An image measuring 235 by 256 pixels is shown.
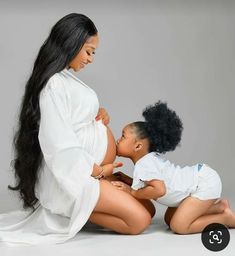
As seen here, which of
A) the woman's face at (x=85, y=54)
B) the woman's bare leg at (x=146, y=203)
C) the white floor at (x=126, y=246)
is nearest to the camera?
the white floor at (x=126, y=246)

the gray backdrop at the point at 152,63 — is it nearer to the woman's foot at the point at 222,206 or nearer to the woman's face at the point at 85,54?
the woman's foot at the point at 222,206

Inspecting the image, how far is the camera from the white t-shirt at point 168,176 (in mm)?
4227

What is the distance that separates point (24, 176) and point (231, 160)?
1.99m

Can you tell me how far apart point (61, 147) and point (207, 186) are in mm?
814

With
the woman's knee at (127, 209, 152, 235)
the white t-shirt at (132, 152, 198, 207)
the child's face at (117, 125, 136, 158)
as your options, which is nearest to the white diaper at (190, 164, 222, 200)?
the white t-shirt at (132, 152, 198, 207)

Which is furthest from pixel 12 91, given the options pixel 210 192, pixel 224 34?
pixel 210 192

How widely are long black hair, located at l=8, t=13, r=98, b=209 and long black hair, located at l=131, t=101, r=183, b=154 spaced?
0.52 meters

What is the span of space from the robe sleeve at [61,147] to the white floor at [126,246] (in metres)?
0.28

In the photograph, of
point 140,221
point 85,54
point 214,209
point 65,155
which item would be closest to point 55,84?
point 85,54

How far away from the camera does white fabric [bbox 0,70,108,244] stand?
161 inches

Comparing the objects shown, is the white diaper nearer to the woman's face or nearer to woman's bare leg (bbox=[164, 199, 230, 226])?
woman's bare leg (bbox=[164, 199, 230, 226])

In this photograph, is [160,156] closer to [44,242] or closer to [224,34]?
[44,242]

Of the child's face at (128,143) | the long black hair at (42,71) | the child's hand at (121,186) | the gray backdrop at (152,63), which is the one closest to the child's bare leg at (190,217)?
the child's hand at (121,186)

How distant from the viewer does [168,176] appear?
432 centimetres
